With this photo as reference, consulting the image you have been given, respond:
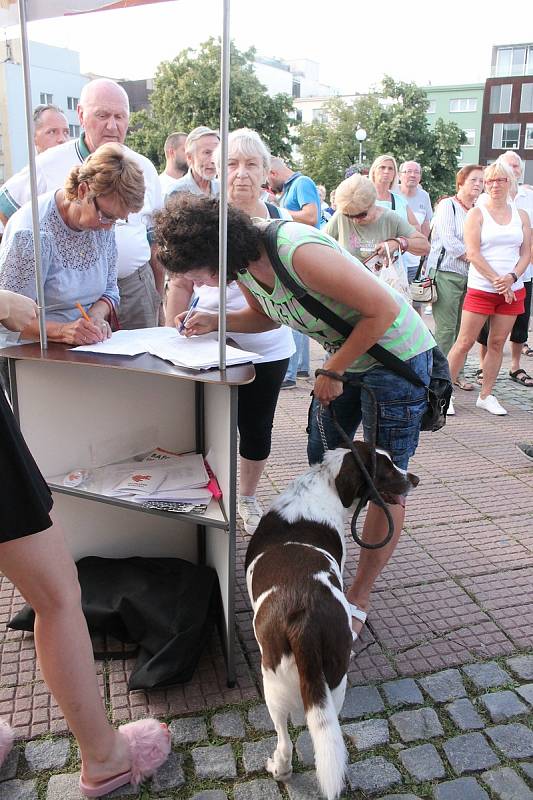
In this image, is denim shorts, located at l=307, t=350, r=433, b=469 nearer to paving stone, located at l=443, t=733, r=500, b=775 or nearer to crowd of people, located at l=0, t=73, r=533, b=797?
crowd of people, located at l=0, t=73, r=533, b=797

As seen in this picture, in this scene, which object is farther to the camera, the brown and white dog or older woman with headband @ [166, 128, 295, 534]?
older woman with headband @ [166, 128, 295, 534]

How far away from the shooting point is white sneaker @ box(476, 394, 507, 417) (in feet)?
19.9

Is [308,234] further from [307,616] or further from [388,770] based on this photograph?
[388,770]

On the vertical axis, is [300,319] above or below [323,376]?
above

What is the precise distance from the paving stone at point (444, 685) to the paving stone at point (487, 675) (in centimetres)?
5

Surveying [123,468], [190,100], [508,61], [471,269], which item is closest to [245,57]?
[190,100]

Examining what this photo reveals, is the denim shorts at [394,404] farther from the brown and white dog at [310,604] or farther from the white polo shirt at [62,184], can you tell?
the white polo shirt at [62,184]

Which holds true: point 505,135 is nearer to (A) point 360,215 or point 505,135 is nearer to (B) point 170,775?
(A) point 360,215

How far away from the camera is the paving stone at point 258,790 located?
2079mm

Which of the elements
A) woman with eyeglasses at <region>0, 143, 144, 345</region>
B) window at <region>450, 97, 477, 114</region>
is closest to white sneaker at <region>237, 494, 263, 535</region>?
woman with eyeglasses at <region>0, 143, 144, 345</region>

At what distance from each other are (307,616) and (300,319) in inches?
42.6

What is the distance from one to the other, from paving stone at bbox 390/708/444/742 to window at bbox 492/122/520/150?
62854 millimetres

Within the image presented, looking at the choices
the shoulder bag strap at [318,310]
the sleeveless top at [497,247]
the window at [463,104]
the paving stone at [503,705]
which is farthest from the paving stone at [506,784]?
the window at [463,104]

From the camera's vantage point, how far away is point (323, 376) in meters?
2.52
